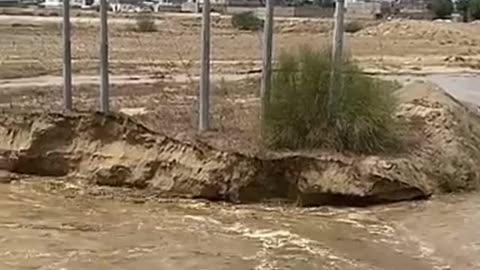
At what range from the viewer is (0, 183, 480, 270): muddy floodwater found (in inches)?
422

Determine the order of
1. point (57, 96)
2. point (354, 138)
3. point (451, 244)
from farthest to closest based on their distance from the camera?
1. point (57, 96)
2. point (354, 138)
3. point (451, 244)

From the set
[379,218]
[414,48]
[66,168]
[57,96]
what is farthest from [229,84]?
[414,48]

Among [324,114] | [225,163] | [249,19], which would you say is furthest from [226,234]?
[249,19]

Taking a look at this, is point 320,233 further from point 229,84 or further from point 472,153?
point 229,84

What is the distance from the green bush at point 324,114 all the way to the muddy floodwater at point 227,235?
1.10 meters

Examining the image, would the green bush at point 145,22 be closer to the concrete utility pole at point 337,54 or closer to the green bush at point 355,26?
the green bush at point 355,26

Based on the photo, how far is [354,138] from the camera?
14.2 meters

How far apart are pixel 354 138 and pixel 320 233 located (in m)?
2.46

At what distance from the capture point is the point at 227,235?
11.9 meters

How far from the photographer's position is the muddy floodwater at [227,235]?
10.7 meters

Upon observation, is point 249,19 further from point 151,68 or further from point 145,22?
point 145,22

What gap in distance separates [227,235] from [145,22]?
155 feet

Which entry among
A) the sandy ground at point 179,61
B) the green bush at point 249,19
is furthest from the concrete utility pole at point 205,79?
the green bush at point 249,19

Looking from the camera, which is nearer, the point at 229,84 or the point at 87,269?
the point at 87,269
